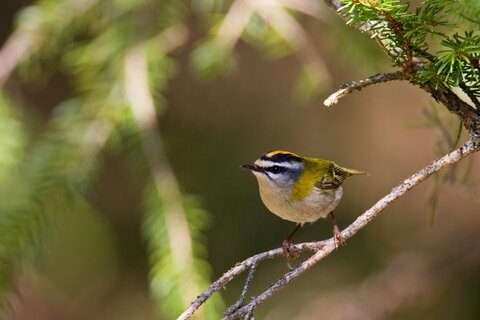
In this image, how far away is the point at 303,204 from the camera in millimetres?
2469

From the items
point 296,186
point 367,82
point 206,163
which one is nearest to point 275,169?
point 296,186

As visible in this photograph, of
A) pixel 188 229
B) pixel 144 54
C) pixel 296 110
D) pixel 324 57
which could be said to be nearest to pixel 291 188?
pixel 188 229

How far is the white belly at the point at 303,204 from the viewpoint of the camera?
7.69 ft

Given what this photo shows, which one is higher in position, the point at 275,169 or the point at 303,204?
the point at 275,169

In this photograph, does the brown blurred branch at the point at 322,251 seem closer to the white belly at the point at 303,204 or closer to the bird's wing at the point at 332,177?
the white belly at the point at 303,204

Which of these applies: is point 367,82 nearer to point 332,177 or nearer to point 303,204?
point 303,204

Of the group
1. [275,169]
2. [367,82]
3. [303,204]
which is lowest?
[303,204]

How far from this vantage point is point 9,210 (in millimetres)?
2355

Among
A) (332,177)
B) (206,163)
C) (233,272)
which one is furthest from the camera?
(206,163)

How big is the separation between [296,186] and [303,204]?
0.11m

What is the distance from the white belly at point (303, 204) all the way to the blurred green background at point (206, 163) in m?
0.28

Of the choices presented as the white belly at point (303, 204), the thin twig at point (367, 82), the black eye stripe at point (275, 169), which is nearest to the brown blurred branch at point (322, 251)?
the thin twig at point (367, 82)

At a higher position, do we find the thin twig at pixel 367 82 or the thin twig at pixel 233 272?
the thin twig at pixel 367 82

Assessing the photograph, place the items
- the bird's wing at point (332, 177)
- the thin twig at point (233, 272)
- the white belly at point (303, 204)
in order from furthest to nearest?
the bird's wing at point (332, 177) < the white belly at point (303, 204) < the thin twig at point (233, 272)
